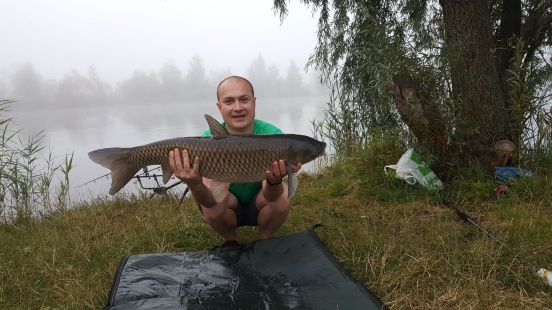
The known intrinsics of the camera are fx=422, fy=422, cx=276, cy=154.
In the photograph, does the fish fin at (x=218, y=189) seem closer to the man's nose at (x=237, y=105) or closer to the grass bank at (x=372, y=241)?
the man's nose at (x=237, y=105)

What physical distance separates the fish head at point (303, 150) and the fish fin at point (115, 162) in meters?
0.75

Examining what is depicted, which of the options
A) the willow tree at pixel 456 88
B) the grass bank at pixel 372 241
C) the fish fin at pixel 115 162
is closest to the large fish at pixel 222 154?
the fish fin at pixel 115 162

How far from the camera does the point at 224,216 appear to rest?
2314mm

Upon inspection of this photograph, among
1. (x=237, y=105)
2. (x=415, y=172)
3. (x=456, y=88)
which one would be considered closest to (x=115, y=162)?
(x=237, y=105)

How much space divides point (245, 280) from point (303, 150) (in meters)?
0.66

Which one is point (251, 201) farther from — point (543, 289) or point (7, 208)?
point (7, 208)

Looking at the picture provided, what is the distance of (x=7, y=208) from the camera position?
3.71 m

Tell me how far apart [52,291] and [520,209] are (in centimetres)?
278

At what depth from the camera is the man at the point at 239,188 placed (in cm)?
195

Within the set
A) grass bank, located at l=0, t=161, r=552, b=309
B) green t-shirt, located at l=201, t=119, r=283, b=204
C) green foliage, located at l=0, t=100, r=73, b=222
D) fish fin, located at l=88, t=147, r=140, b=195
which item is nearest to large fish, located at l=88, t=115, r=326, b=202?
fish fin, located at l=88, t=147, r=140, b=195

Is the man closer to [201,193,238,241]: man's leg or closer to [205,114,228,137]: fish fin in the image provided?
[201,193,238,241]: man's leg

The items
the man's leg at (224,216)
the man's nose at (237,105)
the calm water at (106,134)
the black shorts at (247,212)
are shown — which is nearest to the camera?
the man's nose at (237,105)

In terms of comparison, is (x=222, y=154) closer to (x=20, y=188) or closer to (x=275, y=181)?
(x=275, y=181)

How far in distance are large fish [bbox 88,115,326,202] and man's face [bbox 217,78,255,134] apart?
26cm
